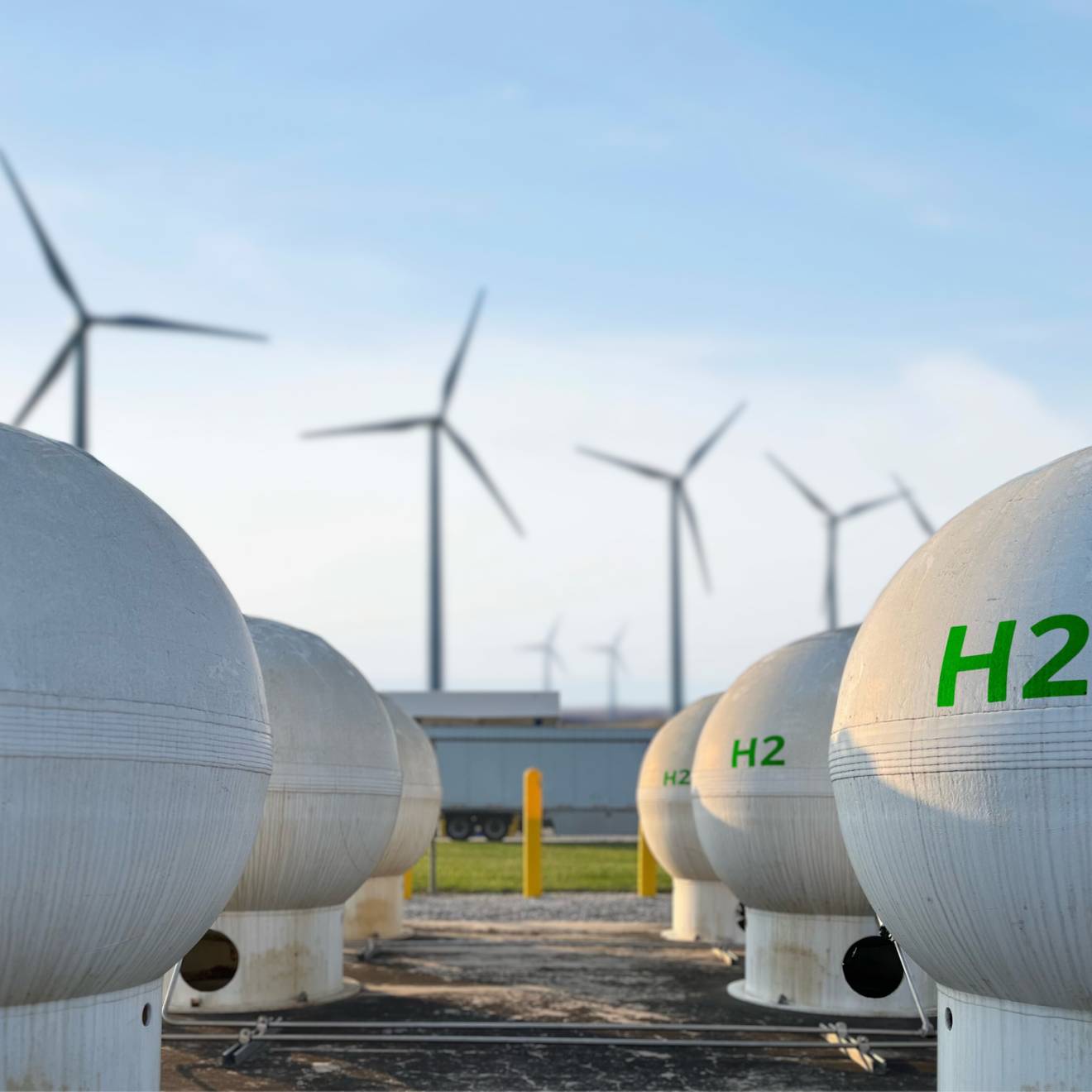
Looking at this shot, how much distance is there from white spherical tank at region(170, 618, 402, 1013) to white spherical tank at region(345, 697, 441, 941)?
6.17 meters

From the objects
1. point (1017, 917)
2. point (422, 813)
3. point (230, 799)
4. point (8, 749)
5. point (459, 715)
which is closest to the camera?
point (8, 749)

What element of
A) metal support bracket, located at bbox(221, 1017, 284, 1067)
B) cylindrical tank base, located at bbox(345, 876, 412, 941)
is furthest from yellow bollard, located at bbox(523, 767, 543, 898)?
metal support bracket, located at bbox(221, 1017, 284, 1067)

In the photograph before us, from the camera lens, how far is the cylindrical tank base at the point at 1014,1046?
9.25 m

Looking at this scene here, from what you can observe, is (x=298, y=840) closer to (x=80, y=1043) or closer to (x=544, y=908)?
(x=80, y=1043)

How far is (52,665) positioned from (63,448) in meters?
1.99

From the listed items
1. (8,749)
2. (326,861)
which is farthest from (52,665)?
(326,861)

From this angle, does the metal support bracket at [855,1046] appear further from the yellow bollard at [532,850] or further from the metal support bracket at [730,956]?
the yellow bollard at [532,850]

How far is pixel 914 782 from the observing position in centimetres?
961

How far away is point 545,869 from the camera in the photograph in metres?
41.4

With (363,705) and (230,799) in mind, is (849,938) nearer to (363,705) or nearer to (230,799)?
(363,705)

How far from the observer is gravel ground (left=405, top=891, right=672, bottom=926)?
28203 millimetres

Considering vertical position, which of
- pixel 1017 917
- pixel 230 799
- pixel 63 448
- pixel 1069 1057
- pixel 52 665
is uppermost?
pixel 63 448

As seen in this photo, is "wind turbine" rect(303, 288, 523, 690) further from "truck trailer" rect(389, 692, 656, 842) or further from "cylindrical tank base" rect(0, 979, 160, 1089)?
"cylindrical tank base" rect(0, 979, 160, 1089)

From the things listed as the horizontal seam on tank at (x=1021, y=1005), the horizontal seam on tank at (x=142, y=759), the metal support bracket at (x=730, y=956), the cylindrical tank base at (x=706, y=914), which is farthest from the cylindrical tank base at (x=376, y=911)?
the horizontal seam on tank at (x=1021, y=1005)
